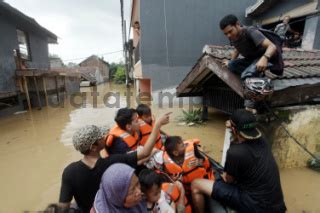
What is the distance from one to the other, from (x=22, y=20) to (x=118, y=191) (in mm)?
13652

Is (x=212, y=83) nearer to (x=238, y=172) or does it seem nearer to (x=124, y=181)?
(x=238, y=172)

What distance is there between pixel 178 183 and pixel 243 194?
71cm

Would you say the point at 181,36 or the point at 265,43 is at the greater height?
the point at 181,36

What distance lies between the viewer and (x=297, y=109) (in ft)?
12.3

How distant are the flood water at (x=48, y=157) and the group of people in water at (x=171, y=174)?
5.86 feet

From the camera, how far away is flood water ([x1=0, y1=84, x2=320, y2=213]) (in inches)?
145

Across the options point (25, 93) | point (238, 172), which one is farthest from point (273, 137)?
point (25, 93)

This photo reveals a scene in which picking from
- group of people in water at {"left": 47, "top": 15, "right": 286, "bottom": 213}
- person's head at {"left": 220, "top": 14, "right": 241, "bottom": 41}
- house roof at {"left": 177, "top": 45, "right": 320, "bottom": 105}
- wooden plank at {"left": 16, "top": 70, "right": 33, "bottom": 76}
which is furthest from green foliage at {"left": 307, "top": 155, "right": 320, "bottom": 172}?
wooden plank at {"left": 16, "top": 70, "right": 33, "bottom": 76}

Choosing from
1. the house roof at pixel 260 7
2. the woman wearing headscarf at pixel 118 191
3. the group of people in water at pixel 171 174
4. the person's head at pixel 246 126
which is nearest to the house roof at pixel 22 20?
the group of people in water at pixel 171 174

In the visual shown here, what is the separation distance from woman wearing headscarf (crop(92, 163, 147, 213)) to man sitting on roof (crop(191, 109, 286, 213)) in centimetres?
117

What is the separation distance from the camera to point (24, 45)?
12.7 metres

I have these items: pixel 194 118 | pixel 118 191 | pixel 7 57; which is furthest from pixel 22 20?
pixel 118 191

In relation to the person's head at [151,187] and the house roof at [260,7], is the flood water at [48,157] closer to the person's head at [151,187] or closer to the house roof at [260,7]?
the person's head at [151,187]

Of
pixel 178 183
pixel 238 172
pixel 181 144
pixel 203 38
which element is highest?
pixel 203 38
